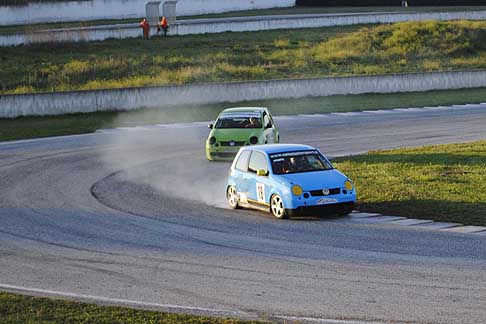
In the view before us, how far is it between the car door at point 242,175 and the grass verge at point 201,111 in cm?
1568

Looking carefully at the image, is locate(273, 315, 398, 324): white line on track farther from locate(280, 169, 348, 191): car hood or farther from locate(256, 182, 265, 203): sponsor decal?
locate(256, 182, 265, 203): sponsor decal

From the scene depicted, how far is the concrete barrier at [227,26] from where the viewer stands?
193 feet

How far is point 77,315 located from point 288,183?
8.05 meters

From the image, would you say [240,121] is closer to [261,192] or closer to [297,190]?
[261,192]

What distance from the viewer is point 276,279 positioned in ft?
48.1

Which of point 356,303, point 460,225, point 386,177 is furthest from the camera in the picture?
point 386,177

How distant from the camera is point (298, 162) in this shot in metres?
21.3

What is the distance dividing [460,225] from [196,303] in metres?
6.77

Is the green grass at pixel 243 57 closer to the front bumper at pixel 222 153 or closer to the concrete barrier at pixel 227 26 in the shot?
the concrete barrier at pixel 227 26

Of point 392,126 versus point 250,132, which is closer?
point 250,132

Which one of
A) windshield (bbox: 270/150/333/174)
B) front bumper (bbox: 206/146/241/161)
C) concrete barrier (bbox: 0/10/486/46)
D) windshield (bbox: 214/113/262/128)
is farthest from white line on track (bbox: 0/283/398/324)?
concrete barrier (bbox: 0/10/486/46)

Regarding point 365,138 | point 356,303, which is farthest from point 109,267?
point 365,138

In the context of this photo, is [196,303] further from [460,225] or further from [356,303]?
[460,225]

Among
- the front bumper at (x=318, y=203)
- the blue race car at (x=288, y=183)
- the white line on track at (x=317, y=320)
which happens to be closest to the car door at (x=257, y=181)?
the blue race car at (x=288, y=183)
